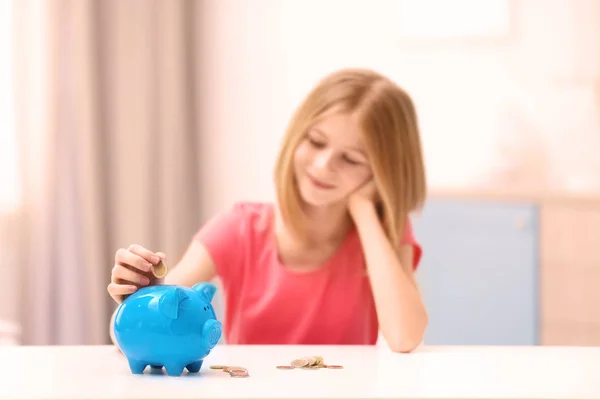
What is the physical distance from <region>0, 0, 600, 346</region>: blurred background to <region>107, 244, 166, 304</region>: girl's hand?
1.52 m

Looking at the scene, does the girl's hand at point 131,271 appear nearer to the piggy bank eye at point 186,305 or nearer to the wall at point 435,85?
the piggy bank eye at point 186,305

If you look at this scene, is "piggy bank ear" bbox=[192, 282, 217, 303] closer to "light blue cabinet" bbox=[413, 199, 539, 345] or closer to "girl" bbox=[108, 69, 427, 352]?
"girl" bbox=[108, 69, 427, 352]

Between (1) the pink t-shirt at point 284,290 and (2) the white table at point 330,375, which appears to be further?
(1) the pink t-shirt at point 284,290

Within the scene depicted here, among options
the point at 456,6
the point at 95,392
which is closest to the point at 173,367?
the point at 95,392

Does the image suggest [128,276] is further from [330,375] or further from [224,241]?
[224,241]

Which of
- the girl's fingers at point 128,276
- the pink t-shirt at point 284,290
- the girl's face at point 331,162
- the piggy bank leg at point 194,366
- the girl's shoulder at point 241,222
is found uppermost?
the girl's face at point 331,162

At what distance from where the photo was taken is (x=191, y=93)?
11.0 ft

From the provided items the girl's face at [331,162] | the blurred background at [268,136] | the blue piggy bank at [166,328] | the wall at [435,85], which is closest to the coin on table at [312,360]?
the blue piggy bank at [166,328]

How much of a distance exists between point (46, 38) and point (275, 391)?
1.96m

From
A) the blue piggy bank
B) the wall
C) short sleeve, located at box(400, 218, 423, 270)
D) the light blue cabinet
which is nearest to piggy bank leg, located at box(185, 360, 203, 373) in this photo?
the blue piggy bank

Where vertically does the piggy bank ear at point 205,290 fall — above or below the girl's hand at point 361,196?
below

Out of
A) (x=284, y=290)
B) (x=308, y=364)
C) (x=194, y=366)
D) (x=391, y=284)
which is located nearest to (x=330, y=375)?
(x=308, y=364)

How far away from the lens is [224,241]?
1.51 metres

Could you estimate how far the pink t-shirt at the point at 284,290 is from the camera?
1.49m
